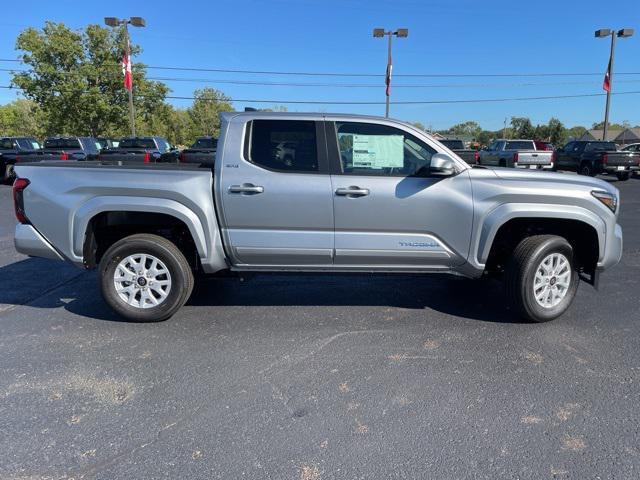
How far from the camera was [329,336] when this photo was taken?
4.22 metres

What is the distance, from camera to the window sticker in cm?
441

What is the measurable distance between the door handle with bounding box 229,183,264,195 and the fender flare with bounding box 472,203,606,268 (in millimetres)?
1993

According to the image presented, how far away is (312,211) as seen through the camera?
430 cm

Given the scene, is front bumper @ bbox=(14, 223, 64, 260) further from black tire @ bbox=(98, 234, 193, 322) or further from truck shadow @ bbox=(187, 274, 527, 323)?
truck shadow @ bbox=(187, 274, 527, 323)

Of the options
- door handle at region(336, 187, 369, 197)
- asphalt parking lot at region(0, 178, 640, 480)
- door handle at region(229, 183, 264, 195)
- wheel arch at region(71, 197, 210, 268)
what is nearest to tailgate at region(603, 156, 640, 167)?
asphalt parking lot at region(0, 178, 640, 480)

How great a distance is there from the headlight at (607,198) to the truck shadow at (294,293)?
1.33 m

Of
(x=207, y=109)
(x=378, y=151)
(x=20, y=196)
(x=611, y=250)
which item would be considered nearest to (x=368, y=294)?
(x=378, y=151)

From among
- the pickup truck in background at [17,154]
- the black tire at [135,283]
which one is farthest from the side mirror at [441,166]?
the pickup truck in background at [17,154]

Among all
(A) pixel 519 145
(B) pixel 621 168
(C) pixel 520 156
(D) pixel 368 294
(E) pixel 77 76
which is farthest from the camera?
(E) pixel 77 76

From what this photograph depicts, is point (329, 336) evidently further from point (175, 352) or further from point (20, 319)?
point (20, 319)

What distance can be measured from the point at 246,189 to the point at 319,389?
6.00 feet

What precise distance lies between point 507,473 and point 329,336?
1972 mm

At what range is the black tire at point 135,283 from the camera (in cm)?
436

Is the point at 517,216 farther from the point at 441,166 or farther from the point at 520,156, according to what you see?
the point at 520,156
